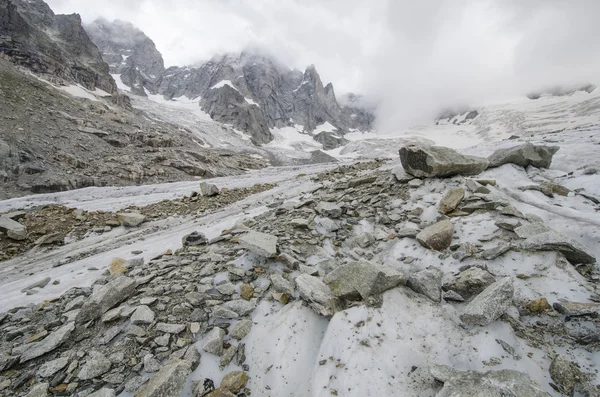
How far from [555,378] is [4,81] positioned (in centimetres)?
5443

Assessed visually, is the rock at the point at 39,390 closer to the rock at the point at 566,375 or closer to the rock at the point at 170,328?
the rock at the point at 170,328

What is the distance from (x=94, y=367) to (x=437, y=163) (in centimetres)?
937

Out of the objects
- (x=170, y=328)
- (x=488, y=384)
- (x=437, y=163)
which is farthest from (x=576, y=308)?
(x=170, y=328)

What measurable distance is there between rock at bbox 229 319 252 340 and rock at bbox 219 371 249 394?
0.56 m

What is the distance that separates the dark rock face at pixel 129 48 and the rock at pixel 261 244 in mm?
204866

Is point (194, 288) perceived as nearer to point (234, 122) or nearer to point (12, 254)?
point (12, 254)

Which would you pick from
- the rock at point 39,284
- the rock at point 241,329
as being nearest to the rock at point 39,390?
the rock at point 241,329

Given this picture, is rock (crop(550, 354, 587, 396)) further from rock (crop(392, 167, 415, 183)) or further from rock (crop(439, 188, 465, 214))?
rock (crop(392, 167, 415, 183))

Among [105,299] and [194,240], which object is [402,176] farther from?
[105,299]

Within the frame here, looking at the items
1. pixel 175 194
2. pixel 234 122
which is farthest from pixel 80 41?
pixel 175 194

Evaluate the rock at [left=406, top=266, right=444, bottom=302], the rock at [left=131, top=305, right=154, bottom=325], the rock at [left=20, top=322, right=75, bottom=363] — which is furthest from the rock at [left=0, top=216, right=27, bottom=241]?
the rock at [left=406, top=266, right=444, bottom=302]

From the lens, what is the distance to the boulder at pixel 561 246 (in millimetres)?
4027

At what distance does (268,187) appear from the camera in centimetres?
1819

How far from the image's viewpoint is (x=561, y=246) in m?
4.11
